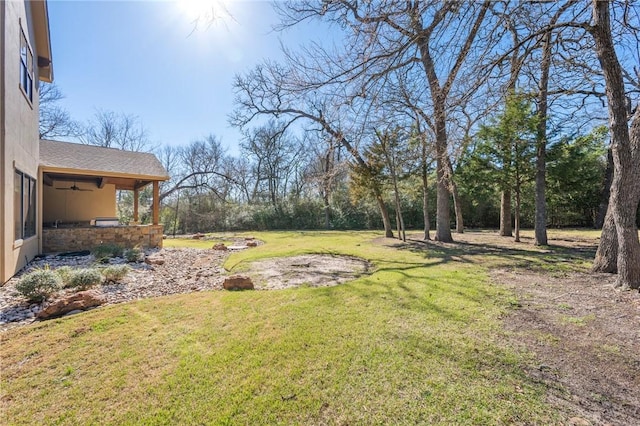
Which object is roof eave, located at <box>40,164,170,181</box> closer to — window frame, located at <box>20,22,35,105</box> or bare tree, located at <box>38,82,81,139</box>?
window frame, located at <box>20,22,35,105</box>

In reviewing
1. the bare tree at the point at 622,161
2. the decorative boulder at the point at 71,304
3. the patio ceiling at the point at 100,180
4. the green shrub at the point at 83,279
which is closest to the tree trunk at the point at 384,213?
the bare tree at the point at 622,161

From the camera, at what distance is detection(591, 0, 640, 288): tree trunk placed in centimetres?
430

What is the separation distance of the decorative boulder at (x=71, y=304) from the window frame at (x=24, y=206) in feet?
11.1

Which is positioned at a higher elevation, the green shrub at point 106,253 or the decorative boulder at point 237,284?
the green shrub at point 106,253

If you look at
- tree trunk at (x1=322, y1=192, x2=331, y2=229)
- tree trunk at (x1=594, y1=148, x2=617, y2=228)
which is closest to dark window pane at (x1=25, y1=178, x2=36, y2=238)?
tree trunk at (x1=322, y1=192, x2=331, y2=229)

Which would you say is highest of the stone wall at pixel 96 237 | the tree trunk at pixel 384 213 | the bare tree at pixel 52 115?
the bare tree at pixel 52 115

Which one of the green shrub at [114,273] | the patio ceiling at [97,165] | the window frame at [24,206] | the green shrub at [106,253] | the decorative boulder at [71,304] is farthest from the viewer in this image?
the patio ceiling at [97,165]

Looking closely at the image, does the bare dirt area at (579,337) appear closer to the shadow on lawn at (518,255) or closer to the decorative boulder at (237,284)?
the shadow on lawn at (518,255)

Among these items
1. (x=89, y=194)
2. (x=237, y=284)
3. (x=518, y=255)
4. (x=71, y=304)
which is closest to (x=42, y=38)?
(x=89, y=194)

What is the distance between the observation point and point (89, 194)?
12594 millimetres

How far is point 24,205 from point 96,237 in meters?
2.97

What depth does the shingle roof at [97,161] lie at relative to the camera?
9.36 meters

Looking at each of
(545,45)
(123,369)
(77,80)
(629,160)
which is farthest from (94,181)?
(629,160)

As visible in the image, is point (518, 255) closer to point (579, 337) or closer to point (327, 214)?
point (579, 337)
